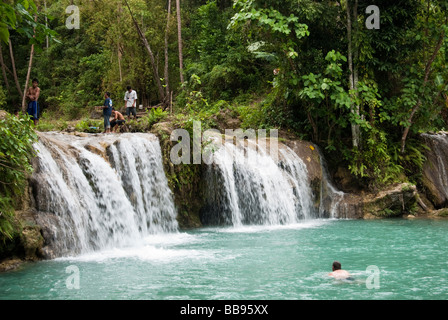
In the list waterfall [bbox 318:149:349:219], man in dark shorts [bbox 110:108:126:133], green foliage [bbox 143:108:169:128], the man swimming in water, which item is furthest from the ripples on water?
man in dark shorts [bbox 110:108:126:133]

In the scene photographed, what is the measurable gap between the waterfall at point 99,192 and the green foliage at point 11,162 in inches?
24.3

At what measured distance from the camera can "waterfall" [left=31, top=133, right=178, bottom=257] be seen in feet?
27.8

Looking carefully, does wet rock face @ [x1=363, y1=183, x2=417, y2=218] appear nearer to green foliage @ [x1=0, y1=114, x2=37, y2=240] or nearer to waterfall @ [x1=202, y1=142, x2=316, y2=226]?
waterfall @ [x1=202, y1=142, x2=316, y2=226]

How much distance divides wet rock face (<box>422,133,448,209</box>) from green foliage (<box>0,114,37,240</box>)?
37.4 ft

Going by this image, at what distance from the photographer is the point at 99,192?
988 cm

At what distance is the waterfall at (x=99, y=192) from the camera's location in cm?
848

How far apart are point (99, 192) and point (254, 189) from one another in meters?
4.43

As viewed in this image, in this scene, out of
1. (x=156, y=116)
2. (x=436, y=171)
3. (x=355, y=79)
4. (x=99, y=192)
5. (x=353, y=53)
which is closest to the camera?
(x=99, y=192)

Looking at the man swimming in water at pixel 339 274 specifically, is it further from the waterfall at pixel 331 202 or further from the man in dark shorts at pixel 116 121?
the man in dark shorts at pixel 116 121

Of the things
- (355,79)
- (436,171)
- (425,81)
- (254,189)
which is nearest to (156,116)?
(254,189)

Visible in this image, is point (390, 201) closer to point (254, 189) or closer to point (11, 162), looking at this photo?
point (254, 189)
